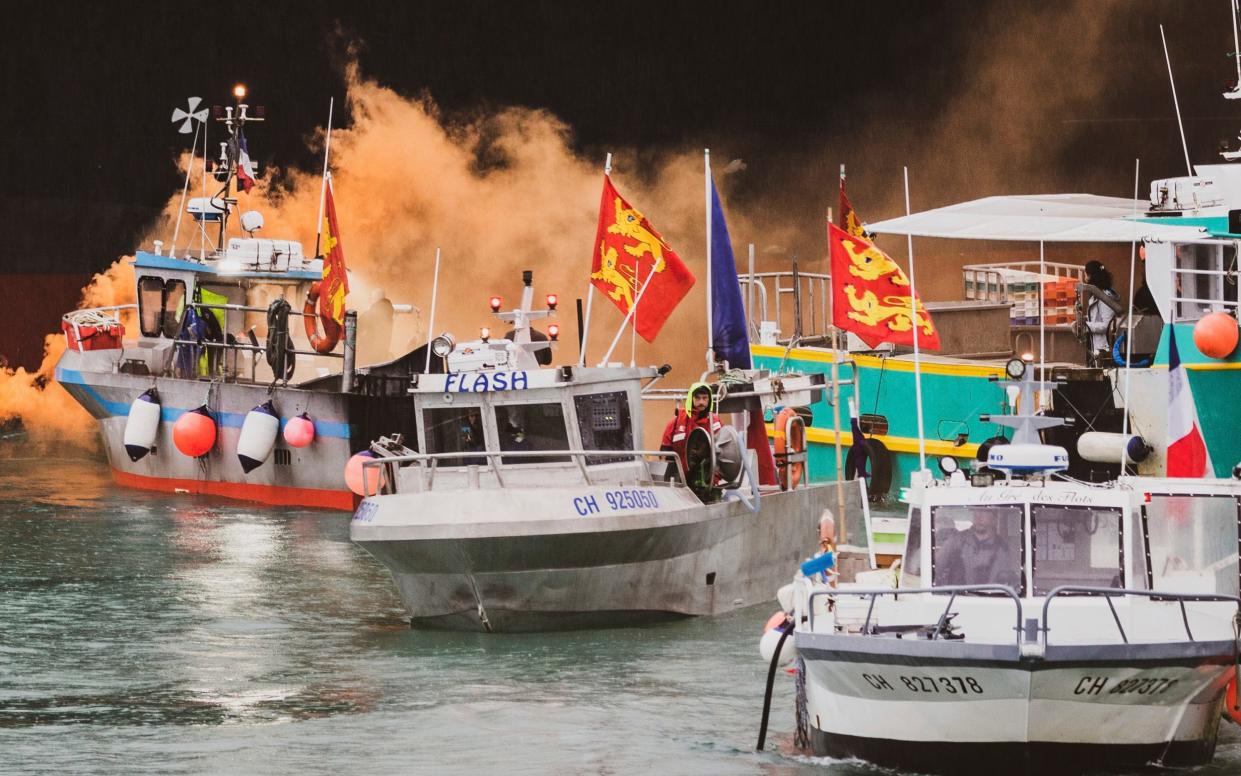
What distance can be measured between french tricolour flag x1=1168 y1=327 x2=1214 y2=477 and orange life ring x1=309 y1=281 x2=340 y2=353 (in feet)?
47.9

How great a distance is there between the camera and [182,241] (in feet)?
175

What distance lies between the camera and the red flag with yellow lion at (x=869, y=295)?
18781 mm

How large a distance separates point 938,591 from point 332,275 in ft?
62.7

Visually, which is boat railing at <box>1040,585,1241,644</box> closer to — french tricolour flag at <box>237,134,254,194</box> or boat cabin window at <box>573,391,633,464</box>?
boat cabin window at <box>573,391,633,464</box>

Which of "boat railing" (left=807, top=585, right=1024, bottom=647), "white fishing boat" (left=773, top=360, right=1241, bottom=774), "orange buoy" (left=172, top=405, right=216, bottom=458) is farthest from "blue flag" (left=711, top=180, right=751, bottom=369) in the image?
"orange buoy" (left=172, top=405, right=216, bottom=458)

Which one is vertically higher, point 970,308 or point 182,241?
point 182,241

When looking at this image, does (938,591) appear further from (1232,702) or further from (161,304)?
(161,304)

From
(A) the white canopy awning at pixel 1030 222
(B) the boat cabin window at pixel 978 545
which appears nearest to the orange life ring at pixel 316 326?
(A) the white canopy awning at pixel 1030 222

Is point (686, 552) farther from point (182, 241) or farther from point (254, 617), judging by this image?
point (182, 241)

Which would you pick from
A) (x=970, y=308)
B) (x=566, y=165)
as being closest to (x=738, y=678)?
(x=970, y=308)

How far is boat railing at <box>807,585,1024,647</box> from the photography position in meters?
12.2

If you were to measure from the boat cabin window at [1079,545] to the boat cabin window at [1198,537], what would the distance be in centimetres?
90

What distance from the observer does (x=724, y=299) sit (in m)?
21.7

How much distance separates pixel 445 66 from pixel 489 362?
111 feet
